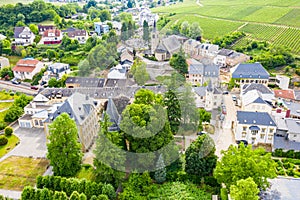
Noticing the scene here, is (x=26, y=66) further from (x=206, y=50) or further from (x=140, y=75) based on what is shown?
(x=206, y=50)

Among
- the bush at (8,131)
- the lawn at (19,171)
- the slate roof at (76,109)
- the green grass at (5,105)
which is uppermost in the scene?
the slate roof at (76,109)

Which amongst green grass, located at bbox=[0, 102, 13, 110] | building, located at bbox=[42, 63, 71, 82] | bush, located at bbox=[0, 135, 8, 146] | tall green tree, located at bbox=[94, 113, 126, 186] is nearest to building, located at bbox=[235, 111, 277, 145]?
tall green tree, located at bbox=[94, 113, 126, 186]

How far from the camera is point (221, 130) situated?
38.1 metres

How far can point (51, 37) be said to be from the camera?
258 ft

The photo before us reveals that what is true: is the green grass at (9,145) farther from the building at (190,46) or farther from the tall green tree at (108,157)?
the building at (190,46)

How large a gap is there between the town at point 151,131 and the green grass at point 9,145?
134 millimetres

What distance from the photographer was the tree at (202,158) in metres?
28.5

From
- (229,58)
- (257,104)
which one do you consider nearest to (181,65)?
(229,58)

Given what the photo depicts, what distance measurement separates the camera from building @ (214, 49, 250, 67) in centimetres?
6225

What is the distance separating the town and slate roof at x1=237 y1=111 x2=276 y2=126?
0.12 m

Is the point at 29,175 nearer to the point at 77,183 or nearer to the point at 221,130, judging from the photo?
the point at 77,183

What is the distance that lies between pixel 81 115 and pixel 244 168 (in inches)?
761

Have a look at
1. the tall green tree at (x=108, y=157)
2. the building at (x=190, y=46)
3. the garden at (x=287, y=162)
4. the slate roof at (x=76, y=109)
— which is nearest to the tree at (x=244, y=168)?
the garden at (x=287, y=162)

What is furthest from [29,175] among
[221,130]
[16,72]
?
[16,72]
